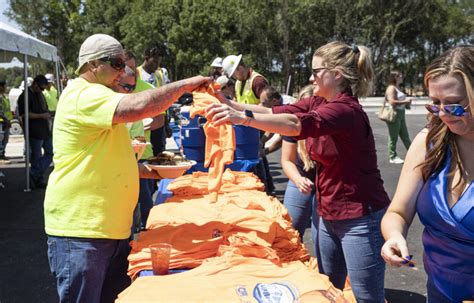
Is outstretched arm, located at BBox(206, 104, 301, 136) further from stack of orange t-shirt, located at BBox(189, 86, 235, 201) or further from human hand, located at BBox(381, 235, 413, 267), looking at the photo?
human hand, located at BBox(381, 235, 413, 267)

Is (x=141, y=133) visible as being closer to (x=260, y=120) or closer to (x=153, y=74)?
(x=260, y=120)

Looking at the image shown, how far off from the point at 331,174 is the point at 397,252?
2.80 feet

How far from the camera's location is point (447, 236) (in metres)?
1.85

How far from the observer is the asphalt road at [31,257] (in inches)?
165

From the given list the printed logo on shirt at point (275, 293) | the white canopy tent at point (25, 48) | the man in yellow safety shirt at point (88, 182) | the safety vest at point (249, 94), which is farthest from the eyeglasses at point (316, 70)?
the white canopy tent at point (25, 48)

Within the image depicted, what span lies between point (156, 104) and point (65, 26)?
141 ft

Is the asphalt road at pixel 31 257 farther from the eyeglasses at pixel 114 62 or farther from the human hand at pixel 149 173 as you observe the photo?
the eyeglasses at pixel 114 62

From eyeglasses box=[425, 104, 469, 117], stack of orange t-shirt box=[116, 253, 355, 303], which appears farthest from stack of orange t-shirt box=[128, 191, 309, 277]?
eyeglasses box=[425, 104, 469, 117]

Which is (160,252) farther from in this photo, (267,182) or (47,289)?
(267,182)

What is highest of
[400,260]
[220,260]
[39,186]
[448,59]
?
[448,59]

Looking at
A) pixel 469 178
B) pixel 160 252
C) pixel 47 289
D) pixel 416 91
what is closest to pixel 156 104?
pixel 160 252

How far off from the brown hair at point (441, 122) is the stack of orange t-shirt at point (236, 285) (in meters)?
0.63

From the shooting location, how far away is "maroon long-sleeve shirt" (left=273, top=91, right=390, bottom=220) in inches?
96.7

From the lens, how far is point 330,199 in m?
2.62
